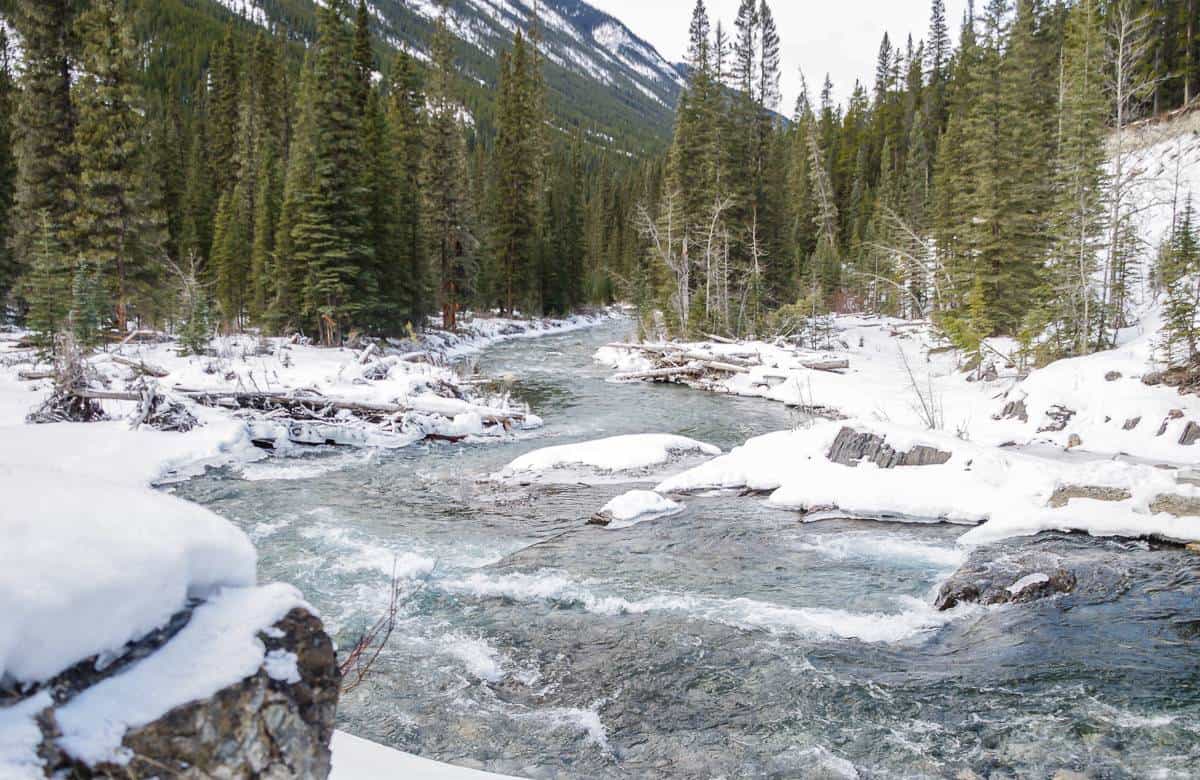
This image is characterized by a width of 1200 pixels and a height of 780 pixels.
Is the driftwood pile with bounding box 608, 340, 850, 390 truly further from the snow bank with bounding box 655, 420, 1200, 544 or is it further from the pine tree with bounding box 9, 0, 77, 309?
the pine tree with bounding box 9, 0, 77, 309

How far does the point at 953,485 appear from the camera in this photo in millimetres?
9703

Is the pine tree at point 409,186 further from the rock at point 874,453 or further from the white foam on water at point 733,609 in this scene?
the white foam on water at point 733,609

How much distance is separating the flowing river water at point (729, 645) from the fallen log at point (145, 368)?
6.86 meters

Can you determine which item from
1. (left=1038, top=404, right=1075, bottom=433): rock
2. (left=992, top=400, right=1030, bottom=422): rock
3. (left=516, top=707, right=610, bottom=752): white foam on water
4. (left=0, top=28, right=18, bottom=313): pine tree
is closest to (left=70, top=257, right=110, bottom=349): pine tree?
(left=0, top=28, right=18, bottom=313): pine tree

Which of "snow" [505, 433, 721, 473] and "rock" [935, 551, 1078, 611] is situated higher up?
"snow" [505, 433, 721, 473]

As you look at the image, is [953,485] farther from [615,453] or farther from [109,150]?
[109,150]

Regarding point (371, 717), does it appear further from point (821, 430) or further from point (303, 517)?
point (821, 430)

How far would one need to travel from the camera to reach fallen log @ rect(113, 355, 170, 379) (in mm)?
16070

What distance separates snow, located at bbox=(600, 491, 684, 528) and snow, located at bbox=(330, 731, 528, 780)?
596 centimetres

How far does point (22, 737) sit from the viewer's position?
1647 millimetres

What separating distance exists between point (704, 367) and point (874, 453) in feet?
45.9

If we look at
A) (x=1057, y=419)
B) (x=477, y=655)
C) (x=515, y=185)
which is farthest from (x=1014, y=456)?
(x=515, y=185)

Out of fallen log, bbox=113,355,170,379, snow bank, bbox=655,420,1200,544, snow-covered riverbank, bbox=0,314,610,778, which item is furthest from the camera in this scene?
fallen log, bbox=113,355,170,379

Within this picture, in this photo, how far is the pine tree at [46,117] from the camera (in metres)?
24.2
